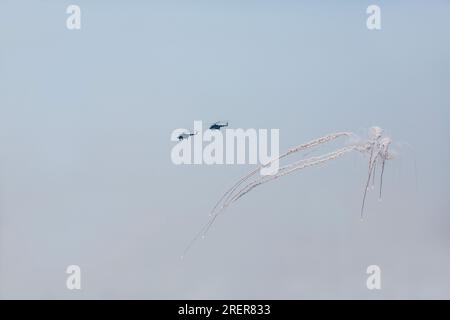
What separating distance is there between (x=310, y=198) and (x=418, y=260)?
603 millimetres

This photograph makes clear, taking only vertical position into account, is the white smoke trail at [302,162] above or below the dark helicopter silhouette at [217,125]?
below

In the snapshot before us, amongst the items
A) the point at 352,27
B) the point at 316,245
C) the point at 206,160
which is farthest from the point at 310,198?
the point at 352,27

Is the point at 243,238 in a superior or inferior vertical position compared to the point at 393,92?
inferior

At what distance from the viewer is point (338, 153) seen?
2699 millimetres

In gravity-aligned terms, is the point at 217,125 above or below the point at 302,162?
above

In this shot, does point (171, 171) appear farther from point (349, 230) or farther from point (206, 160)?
point (349, 230)

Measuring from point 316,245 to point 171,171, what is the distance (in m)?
0.79

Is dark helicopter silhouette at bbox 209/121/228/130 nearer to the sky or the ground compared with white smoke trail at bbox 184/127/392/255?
nearer to the sky

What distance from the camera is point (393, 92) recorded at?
271 centimetres
